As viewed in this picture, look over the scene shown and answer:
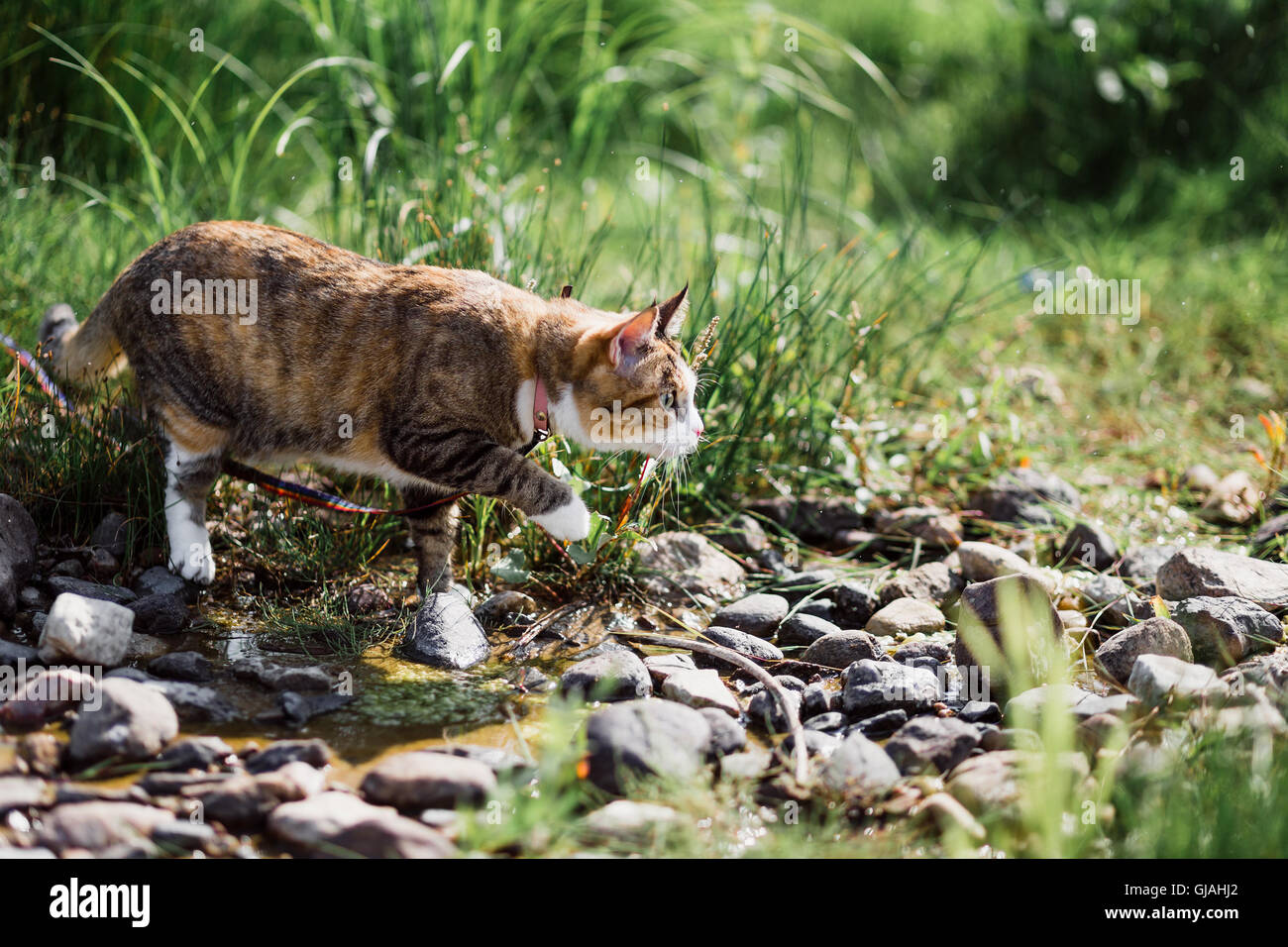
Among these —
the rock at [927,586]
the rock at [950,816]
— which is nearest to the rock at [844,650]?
the rock at [927,586]

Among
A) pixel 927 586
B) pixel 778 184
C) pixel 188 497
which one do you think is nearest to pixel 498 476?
pixel 188 497

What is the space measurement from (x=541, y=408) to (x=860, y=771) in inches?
54.3

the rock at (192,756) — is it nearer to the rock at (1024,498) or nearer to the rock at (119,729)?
the rock at (119,729)

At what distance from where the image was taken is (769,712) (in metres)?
2.85

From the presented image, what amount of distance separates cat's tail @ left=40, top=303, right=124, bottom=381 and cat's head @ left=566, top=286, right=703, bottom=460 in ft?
4.80

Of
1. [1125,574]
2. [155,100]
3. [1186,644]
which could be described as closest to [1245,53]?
[1125,574]

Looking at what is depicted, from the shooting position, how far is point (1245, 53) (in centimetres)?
645

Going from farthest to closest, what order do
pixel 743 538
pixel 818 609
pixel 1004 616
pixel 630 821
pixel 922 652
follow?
pixel 743 538, pixel 818 609, pixel 922 652, pixel 1004 616, pixel 630 821

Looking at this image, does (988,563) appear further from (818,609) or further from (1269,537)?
(1269,537)

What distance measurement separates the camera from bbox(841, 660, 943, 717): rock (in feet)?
9.46

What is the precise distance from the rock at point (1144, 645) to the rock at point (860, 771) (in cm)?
89

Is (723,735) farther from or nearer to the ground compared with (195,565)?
nearer to the ground

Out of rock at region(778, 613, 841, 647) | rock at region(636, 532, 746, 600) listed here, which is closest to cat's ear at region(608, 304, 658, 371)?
rock at region(636, 532, 746, 600)

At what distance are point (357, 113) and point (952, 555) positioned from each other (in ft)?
10.7
